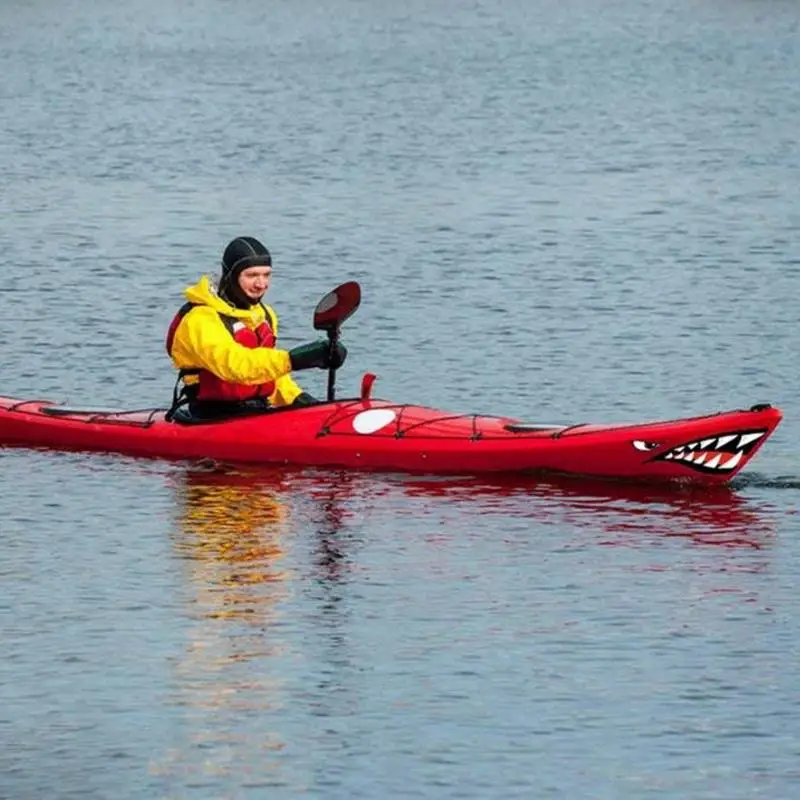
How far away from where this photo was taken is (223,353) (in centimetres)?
1767

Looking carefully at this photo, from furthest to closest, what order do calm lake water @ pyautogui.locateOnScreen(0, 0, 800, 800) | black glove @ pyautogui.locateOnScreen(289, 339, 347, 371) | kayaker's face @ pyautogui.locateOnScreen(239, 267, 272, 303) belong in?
kayaker's face @ pyautogui.locateOnScreen(239, 267, 272, 303), black glove @ pyautogui.locateOnScreen(289, 339, 347, 371), calm lake water @ pyautogui.locateOnScreen(0, 0, 800, 800)

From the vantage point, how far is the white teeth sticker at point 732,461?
17.0m

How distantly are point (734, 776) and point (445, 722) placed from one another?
4.62ft

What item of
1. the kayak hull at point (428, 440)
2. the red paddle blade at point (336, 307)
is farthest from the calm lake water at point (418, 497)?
the red paddle blade at point (336, 307)

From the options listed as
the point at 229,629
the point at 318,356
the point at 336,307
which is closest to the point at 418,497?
the point at 318,356

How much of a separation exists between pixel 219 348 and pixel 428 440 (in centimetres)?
143

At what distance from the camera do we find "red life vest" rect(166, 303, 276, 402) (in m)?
17.9

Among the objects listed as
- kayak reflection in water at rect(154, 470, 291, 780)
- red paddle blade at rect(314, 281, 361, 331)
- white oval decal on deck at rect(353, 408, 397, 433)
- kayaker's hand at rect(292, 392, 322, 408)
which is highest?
red paddle blade at rect(314, 281, 361, 331)

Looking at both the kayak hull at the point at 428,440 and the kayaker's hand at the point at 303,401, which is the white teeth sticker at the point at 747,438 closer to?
the kayak hull at the point at 428,440

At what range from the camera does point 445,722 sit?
492 inches

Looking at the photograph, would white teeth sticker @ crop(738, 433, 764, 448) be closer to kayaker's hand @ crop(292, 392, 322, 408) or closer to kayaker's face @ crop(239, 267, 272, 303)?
kayaker's hand @ crop(292, 392, 322, 408)

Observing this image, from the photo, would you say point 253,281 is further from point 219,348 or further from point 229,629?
point 229,629

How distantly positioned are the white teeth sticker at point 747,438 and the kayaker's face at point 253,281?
319 cm

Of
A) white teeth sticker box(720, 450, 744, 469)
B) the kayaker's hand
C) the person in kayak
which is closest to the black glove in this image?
the person in kayak
